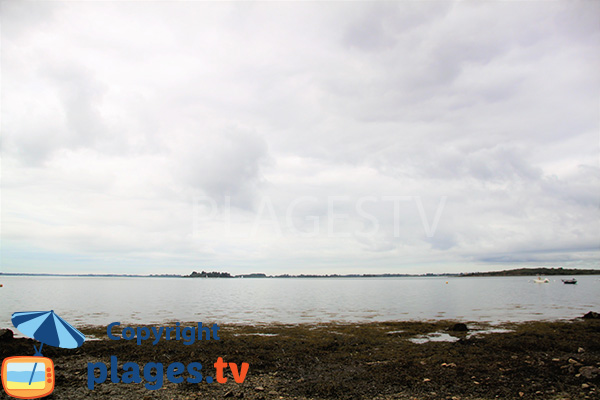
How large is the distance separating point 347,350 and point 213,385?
10069mm

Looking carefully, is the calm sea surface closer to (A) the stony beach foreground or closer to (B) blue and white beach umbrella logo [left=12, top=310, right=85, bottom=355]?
(A) the stony beach foreground

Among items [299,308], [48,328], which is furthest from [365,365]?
[299,308]

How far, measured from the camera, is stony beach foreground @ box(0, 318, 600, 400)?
13.7 m

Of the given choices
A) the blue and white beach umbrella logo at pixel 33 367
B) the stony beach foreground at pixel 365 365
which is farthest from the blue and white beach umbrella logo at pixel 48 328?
the stony beach foreground at pixel 365 365

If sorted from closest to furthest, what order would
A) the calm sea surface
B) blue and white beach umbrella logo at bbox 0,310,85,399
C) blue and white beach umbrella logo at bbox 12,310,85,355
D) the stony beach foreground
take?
blue and white beach umbrella logo at bbox 0,310,85,399 → blue and white beach umbrella logo at bbox 12,310,85,355 → the stony beach foreground → the calm sea surface

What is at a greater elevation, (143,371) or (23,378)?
(23,378)

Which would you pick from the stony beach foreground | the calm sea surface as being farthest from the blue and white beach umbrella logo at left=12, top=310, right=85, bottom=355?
the calm sea surface

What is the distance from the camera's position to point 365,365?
59.4 ft

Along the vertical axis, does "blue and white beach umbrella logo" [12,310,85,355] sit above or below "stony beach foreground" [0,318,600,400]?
above

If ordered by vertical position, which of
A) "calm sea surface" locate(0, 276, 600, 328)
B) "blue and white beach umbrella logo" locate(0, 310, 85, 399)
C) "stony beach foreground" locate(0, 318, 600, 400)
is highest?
"blue and white beach umbrella logo" locate(0, 310, 85, 399)

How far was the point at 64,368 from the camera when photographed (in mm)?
17688

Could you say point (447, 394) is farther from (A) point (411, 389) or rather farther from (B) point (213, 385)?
(B) point (213, 385)

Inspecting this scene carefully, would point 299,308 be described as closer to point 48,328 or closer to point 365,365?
point 365,365

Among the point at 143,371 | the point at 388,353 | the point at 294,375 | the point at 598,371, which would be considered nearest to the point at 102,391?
the point at 143,371
